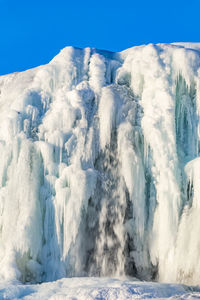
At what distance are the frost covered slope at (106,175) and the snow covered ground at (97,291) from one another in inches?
79.7

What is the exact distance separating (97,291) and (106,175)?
4.52m

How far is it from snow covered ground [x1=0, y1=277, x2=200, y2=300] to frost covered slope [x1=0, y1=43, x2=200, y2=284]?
2.02 meters

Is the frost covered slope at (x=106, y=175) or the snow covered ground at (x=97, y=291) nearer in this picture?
the snow covered ground at (x=97, y=291)

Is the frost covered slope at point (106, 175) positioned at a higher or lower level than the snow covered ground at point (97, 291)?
higher

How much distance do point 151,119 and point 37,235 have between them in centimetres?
391

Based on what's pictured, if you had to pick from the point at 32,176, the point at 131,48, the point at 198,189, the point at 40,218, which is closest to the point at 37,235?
the point at 40,218

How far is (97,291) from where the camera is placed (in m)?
8.55

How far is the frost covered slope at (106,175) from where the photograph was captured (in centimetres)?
1177

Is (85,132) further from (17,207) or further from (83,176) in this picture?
(17,207)

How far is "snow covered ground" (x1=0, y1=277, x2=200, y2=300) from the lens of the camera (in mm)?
8445

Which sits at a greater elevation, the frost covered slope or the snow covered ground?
the frost covered slope

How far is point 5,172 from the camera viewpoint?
1269 centimetres

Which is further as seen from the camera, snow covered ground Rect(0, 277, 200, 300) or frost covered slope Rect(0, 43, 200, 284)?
frost covered slope Rect(0, 43, 200, 284)

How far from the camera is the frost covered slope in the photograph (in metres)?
11.8
